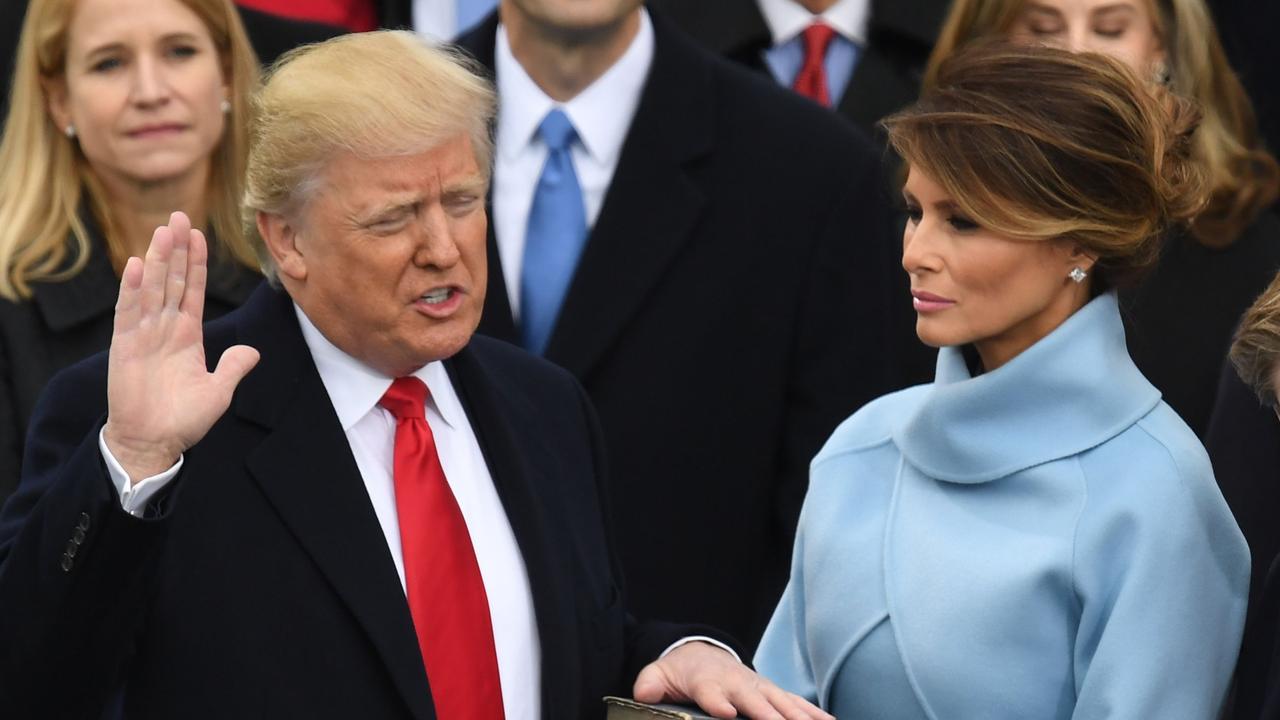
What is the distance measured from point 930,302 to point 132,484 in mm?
1196

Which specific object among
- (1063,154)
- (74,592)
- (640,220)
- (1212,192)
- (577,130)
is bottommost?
(74,592)

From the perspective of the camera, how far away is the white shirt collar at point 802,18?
17.3 feet

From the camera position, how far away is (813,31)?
5.30 m

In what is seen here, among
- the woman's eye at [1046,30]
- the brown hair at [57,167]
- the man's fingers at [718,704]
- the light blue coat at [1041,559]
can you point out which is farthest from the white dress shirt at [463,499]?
the woman's eye at [1046,30]

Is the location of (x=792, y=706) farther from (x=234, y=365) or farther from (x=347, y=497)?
(x=234, y=365)

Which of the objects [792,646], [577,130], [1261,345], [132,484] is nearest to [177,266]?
[132,484]

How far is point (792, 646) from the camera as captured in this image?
3453 mm

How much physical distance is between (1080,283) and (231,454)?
1.28 meters

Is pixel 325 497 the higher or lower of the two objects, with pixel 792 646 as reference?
higher

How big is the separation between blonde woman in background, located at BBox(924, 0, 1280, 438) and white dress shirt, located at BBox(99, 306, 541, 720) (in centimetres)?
175

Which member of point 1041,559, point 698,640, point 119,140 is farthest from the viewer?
point 119,140

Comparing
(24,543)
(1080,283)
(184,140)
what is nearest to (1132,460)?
(1080,283)

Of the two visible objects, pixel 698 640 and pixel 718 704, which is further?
pixel 698 640

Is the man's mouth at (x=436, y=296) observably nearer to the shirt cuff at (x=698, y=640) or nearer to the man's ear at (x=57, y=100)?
the shirt cuff at (x=698, y=640)
